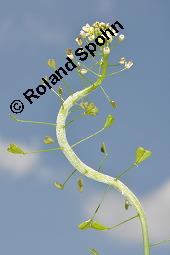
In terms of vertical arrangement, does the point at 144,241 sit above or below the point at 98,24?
below

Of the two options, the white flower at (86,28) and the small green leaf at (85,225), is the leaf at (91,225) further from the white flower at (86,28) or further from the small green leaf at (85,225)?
the white flower at (86,28)

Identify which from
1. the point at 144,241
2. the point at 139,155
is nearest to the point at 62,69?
the point at 139,155

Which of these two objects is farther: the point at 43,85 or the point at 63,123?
the point at 43,85

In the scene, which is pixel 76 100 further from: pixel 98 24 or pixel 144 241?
pixel 144 241

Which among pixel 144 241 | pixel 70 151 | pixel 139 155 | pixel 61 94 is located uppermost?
pixel 61 94

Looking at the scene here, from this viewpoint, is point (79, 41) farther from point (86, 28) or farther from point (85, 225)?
point (85, 225)

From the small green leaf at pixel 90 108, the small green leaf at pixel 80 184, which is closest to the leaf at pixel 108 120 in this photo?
the small green leaf at pixel 90 108
